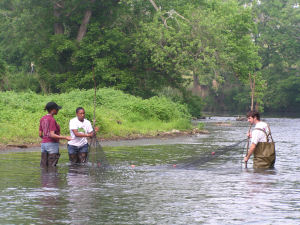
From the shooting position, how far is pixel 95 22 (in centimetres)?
4403

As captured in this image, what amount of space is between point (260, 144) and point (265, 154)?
42 centimetres

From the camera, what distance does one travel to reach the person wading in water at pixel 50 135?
49.0ft

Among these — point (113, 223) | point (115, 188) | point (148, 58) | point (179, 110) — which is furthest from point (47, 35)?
point (113, 223)

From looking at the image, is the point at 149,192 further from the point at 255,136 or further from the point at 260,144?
the point at 260,144

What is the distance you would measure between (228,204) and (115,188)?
2.96 metres

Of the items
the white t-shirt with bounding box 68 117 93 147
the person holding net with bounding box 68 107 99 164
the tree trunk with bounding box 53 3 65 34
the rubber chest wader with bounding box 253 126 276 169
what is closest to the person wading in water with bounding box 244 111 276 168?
the rubber chest wader with bounding box 253 126 276 169

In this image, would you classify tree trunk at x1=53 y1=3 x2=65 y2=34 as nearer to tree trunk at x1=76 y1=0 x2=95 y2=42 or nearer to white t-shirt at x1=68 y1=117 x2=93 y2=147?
tree trunk at x1=76 y1=0 x2=95 y2=42

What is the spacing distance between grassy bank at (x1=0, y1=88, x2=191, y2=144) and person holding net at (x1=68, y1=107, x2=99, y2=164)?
7.82 metres

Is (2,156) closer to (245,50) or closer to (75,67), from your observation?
(75,67)

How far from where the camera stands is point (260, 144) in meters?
16.0

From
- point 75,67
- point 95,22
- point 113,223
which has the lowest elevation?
point 113,223

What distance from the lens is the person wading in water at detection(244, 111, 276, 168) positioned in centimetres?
1575

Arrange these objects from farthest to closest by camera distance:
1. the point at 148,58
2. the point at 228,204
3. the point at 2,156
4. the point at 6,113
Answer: the point at 148,58, the point at 6,113, the point at 2,156, the point at 228,204

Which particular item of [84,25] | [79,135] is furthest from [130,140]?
[84,25]
